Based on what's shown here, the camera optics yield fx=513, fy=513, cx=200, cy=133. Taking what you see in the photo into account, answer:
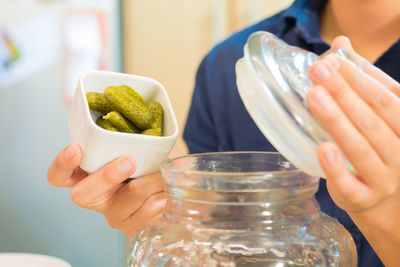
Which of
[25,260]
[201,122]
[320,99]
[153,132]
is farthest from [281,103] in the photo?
[201,122]

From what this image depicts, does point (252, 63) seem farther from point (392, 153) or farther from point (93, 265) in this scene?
point (93, 265)

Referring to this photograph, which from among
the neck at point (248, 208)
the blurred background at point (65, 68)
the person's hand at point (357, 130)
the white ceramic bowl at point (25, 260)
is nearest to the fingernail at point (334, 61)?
the person's hand at point (357, 130)

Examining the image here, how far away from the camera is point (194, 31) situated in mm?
1538

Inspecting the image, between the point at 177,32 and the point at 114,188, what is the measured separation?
1084 millimetres

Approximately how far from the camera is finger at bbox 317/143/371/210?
311mm

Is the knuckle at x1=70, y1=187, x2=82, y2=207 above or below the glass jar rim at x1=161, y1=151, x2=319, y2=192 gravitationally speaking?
below

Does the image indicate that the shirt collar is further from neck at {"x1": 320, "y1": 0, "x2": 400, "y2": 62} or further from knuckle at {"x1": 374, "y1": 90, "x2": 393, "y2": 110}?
knuckle at {"x1": 374, "y1": 90, "x2": 393, "y2": 110}

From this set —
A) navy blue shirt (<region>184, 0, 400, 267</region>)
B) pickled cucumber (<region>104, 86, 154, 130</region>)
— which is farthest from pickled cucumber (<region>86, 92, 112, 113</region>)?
navy blue shirt (<region>184, 0, 400, 267</region>)

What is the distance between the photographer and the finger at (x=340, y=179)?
0.31 m

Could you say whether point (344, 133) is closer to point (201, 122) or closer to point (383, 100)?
point (383, 100)

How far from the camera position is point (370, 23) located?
744 mm

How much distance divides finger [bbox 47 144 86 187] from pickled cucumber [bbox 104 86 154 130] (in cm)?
5

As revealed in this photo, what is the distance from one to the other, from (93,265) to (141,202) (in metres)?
1.07

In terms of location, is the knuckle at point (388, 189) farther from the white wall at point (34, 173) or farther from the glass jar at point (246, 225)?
the white wall at point (34, 173)
